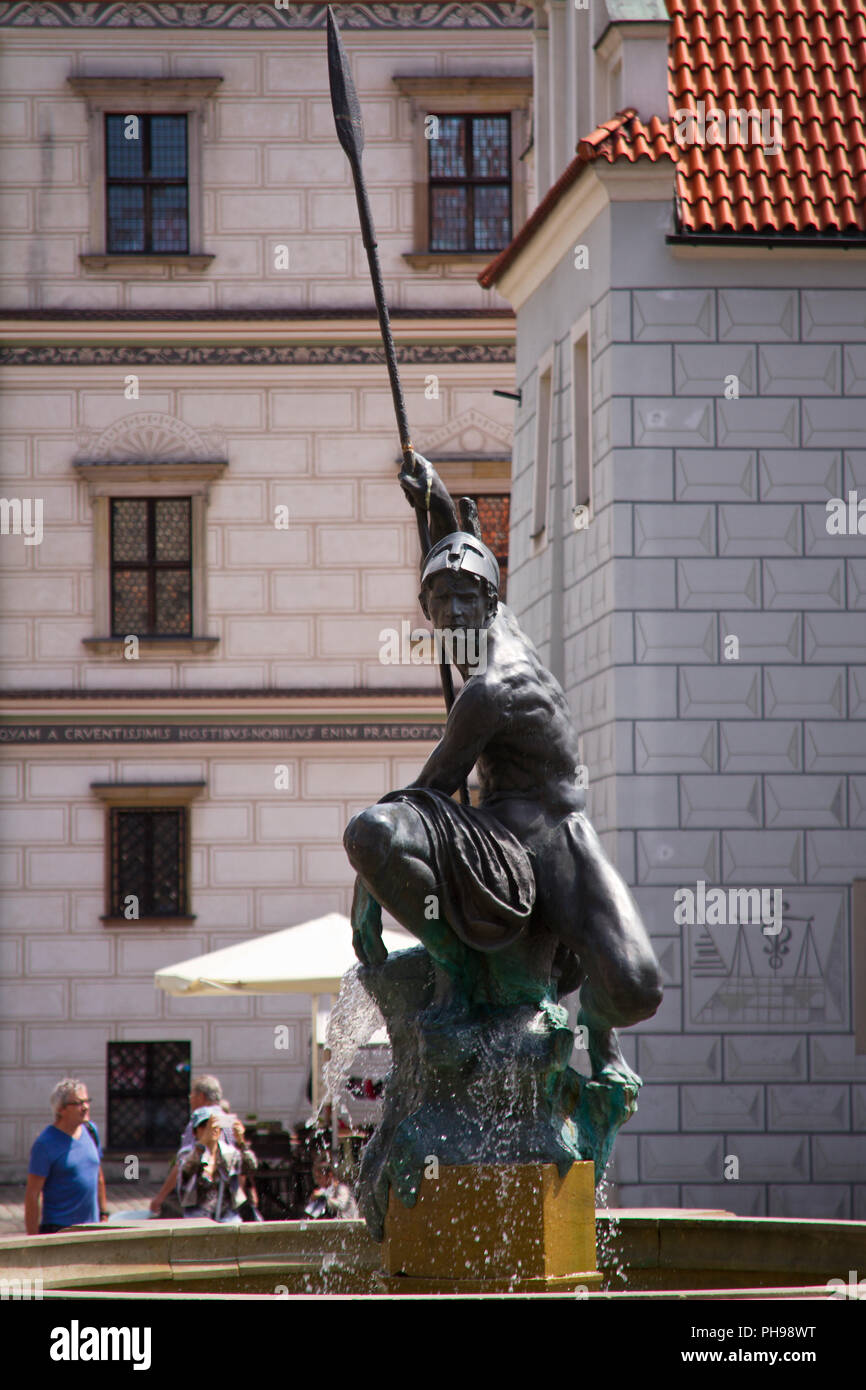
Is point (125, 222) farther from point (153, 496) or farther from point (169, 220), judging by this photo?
point (153, 496)

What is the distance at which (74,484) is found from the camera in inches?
1061

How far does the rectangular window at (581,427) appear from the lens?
17438mm

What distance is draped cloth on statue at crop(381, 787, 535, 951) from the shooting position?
714 centimetres

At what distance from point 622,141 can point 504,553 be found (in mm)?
11115

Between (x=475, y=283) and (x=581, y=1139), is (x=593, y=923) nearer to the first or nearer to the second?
(x=581, y=1139)

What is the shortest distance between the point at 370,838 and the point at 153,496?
20444 mm

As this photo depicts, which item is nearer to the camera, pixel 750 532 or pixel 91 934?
pixel 750 532

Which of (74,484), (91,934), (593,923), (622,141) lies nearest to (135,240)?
(74,484)

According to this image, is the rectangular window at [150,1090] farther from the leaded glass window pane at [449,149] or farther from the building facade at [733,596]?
the leaded glass window pane at [449,149]

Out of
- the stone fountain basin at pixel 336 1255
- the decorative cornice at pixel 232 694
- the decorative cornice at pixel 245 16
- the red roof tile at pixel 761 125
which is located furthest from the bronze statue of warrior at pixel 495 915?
the decorative cornice at pixel 245 16

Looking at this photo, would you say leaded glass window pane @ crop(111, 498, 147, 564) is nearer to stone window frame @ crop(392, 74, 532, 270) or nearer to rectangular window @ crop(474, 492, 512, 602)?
rectangular window @ crop(474, 492, 512, 602)

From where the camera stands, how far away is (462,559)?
7551 mm

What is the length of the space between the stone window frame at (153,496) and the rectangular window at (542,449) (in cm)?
818

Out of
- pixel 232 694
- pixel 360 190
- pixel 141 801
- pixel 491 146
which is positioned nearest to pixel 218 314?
pixel 491 146
